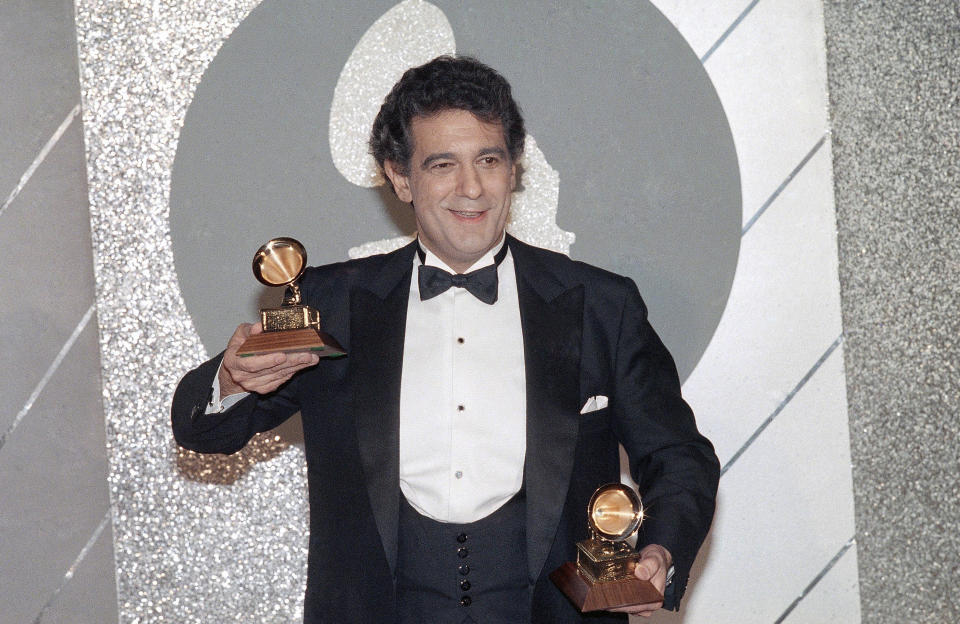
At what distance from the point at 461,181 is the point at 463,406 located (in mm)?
475

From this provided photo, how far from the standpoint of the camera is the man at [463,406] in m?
2.01

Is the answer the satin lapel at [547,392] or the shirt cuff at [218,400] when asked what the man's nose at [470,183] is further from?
the shirt cuff at [218,400]

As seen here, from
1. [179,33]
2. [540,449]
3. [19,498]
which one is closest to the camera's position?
[540,449]

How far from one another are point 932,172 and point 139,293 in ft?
7.60

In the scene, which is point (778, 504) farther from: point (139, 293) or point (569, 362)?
point (139, 293)

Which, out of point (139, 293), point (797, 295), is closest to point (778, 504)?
point (797, 295)

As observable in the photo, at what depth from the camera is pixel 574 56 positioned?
2969mm

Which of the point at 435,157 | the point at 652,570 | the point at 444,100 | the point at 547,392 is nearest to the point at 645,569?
the point at 652,570

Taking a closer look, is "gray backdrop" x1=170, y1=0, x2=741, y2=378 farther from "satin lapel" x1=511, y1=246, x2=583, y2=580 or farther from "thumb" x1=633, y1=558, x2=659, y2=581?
"thumb" x1=633, y1=558, x2=659, y2=581

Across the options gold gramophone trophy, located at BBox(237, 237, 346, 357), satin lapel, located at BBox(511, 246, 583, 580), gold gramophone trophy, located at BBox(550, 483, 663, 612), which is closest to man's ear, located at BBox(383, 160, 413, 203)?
satin lapel, located at BBox(511, 246, 583, 580)

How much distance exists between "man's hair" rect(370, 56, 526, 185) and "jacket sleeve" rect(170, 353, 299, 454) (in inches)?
25.3

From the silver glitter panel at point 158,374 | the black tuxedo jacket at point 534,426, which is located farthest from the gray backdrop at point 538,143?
the black tuxedo jacket at point 534,426

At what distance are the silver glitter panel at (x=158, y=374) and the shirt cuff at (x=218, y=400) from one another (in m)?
0.96

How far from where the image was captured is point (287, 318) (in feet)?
6.30
